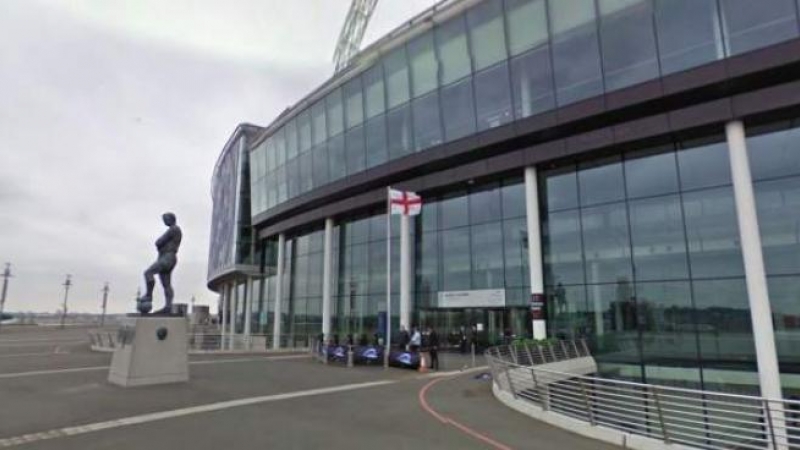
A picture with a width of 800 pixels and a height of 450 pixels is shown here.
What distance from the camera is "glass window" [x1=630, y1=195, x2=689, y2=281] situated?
1950cm

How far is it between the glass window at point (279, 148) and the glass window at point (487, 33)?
60.3 ft

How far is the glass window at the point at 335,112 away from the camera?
32.0 meters

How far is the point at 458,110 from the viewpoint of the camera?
25.4 metres

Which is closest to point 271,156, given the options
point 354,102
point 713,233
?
point 354,102

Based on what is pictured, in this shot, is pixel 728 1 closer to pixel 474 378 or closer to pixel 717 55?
pixel 717 55

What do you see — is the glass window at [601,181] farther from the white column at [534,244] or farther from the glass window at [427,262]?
the glass window at [427,262]

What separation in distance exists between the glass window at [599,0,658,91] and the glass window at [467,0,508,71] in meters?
4.70

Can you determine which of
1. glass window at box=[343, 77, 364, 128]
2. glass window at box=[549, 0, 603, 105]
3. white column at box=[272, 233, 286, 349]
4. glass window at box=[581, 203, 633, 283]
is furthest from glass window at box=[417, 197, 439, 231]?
white column at box=[272, 233, 286, 349]

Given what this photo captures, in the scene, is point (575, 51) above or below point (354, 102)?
below

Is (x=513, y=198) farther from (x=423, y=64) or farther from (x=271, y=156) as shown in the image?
(x=271, y=156)

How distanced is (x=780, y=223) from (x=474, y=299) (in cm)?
1318

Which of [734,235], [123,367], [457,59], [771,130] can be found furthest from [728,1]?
[123,367]

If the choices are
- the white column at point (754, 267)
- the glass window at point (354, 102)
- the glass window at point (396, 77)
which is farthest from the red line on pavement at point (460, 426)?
the glass window at point (354, 102)

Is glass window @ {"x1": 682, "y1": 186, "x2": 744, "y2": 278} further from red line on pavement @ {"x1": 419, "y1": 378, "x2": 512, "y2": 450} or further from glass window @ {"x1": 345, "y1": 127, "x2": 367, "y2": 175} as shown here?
glass window @ {"x1": 345, "y1": 127, "x2": 367, "y2": 175}
